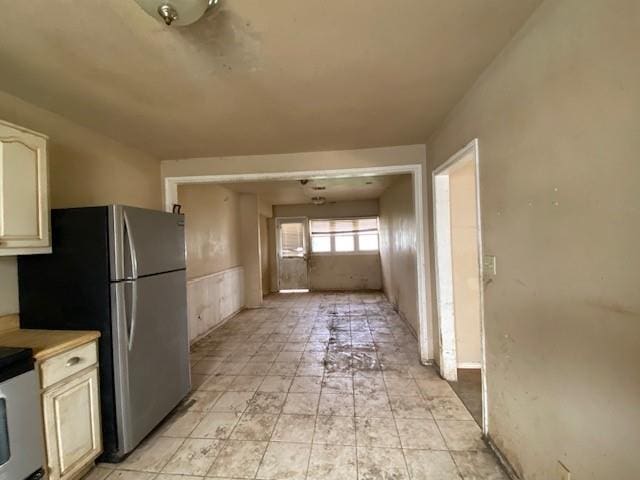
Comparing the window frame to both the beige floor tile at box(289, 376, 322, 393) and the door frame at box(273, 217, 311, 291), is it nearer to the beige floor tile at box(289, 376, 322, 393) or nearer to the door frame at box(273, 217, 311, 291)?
the door frame at box(273, 217, 311, 291)

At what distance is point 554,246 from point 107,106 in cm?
282

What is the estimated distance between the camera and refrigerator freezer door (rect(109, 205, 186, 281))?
1844 millimetres

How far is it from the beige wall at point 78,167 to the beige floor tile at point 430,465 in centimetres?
270

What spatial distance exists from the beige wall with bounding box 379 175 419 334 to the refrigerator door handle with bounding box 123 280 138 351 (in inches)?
117

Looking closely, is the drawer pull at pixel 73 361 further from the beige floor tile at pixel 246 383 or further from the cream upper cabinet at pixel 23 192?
the beige floor tile at pixel 246 383

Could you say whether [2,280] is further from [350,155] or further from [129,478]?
[350,155]

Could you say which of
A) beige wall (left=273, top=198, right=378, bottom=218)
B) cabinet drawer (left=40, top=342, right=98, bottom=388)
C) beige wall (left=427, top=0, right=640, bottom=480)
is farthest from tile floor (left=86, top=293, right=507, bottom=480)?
beige wall (left=273, top=198, right=378, bottom=218)

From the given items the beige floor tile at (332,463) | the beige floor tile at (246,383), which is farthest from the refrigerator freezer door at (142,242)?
the beige floor tile at (332,463)

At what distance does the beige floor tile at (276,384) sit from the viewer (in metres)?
2.76

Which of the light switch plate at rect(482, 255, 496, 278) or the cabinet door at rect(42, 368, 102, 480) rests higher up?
the light switch plate at rect(482, 255, 496, 278)

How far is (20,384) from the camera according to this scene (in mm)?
1346

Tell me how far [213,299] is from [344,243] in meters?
4.29

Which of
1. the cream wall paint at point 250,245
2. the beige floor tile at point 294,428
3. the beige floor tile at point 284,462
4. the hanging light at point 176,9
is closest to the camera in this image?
the hanging light at point 176,9

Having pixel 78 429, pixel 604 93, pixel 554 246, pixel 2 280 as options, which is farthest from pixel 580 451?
pixel 2 280
